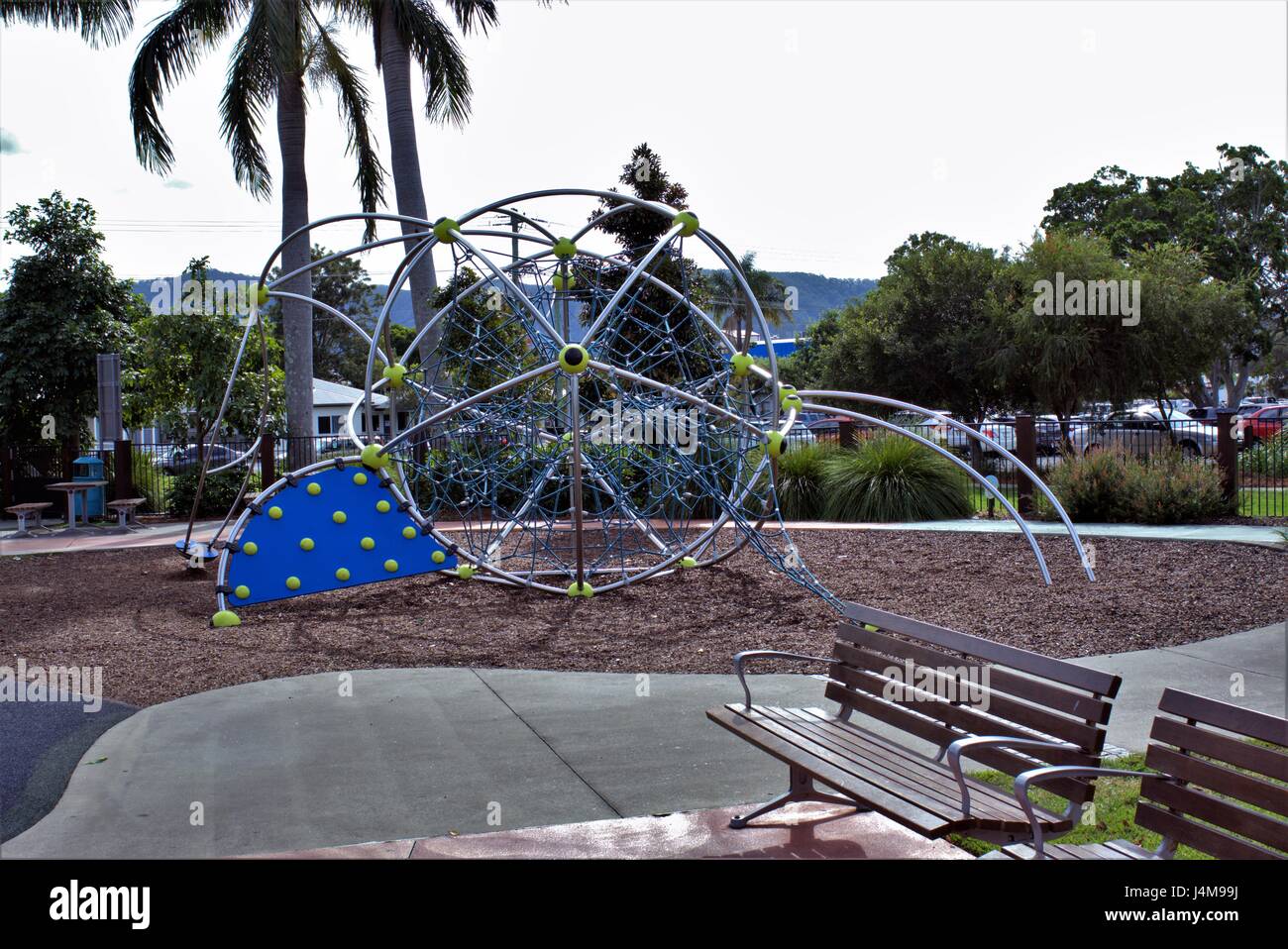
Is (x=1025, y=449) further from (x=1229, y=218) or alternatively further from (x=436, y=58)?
(x=1229, y=218)

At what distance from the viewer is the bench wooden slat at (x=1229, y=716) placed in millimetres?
2984

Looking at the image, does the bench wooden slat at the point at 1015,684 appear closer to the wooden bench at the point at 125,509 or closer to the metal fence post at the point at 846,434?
the metal fence post at the point at 846,434

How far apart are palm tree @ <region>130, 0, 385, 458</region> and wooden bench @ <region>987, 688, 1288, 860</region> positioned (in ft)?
53.4

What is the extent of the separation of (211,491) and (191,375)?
3.36m

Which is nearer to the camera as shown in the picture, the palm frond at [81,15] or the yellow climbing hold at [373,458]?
the yellow climbing hold at [373,458]

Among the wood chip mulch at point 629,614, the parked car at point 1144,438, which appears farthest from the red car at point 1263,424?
the wood chip mulch at point 629,614

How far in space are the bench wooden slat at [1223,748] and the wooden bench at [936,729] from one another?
207 millimetres

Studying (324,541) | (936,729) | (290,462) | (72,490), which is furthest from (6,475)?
(936,729)

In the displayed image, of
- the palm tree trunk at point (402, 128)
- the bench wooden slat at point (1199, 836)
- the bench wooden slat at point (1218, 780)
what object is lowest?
the bench wooden slat at point (1199, 836)

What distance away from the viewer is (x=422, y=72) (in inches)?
760

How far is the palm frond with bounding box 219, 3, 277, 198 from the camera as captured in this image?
1805 cm

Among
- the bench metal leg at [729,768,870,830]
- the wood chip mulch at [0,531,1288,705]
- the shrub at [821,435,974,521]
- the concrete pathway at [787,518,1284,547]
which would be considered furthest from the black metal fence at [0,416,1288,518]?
the bench metal leg at [729,768,870,830]

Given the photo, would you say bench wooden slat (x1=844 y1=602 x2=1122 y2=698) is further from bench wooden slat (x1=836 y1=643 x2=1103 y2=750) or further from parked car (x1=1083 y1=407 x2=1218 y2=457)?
parked car (x1=1083 y1=407 x2=1218 y2=457)

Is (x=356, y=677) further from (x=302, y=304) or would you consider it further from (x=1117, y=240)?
(x=1117, y=240)
